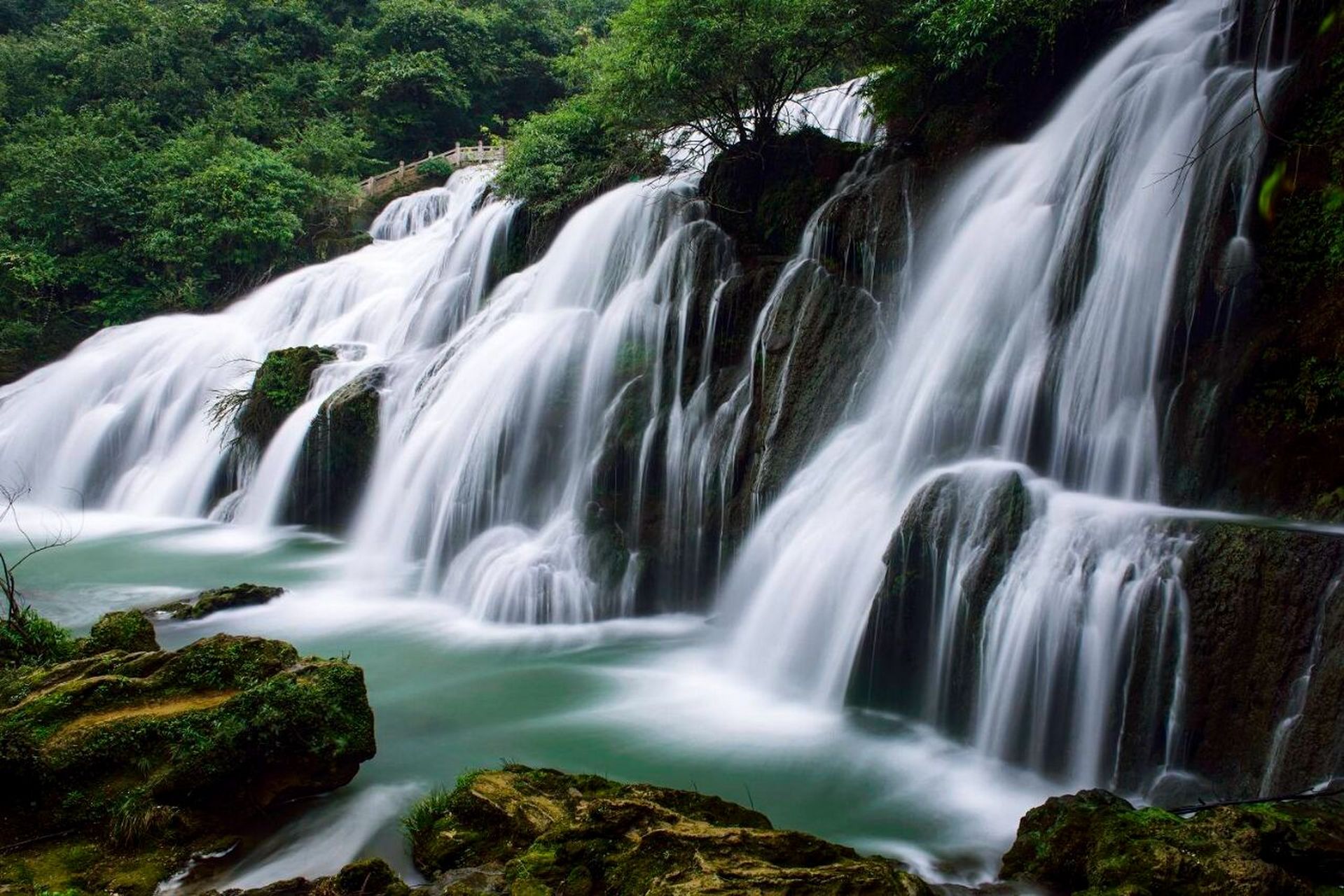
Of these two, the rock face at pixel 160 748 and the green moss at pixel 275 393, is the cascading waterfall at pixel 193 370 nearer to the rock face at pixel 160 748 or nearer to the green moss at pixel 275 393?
the green moss at pixel 275 393

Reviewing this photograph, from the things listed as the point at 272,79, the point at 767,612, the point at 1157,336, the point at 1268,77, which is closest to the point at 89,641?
the point at 767,612

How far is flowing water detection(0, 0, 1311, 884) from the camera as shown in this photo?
5.61 meters

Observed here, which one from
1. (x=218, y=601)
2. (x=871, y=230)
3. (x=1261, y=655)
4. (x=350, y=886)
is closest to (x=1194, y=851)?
(x=1261, y=655)

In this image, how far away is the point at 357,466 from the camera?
13.1 m

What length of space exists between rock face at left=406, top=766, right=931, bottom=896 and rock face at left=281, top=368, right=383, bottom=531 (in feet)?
29.3

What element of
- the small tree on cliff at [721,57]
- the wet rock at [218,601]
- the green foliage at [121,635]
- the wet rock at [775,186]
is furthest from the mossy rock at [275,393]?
the green foliage at [121,635]

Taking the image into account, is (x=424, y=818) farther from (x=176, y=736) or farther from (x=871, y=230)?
(x=871, y=230)

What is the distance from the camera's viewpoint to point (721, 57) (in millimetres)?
10633

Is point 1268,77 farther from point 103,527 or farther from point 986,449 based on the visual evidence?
point 103,527

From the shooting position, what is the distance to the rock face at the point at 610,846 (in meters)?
3.17

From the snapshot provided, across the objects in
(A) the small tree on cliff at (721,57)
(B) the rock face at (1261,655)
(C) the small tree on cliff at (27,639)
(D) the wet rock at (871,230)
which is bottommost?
(C) the small tree on cliff at (27,639)

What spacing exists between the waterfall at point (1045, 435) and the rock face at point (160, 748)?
390 centimetres

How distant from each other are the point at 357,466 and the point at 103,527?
517cm

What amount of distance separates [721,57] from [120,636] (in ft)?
30.1
